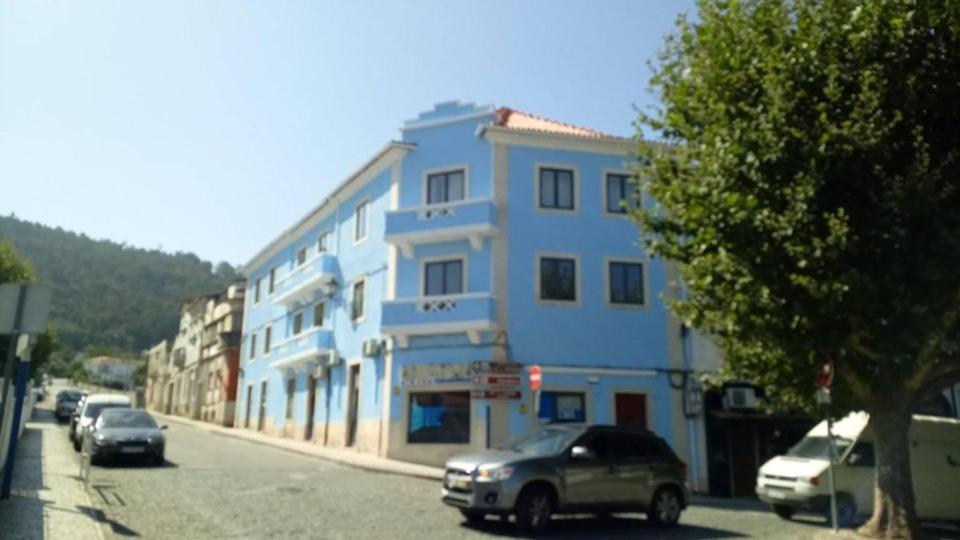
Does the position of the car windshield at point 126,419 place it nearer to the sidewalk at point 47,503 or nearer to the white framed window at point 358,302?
the sidewalk at point 47,503

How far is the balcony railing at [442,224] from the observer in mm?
23688

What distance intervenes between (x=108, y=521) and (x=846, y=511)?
13.6 m

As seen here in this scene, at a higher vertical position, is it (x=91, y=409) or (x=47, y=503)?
(x=91, y=409)

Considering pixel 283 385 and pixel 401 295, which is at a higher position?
pixel 401 295

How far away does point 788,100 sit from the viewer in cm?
1133

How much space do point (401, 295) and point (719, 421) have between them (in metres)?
10.8

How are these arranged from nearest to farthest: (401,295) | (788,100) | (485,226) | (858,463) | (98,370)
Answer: (788,100), (858,463), (485,226), (401,295), (98,370)

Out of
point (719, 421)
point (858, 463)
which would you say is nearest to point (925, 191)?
point (858, 463)

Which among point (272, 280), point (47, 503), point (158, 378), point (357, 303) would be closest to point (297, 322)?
point (272, 280)

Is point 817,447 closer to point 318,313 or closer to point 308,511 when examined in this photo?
point 308,511

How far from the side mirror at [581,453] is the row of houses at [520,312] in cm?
919

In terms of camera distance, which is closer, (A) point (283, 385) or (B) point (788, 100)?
(B) point (788, 100)

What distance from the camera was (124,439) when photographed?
1891 cm

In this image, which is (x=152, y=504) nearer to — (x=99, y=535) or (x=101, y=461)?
(x=99, y=535)
